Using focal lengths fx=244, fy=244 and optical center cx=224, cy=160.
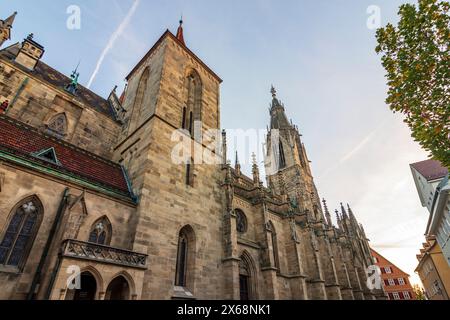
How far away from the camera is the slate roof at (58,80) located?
1339 centimetres

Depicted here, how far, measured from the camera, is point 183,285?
34.2 ft

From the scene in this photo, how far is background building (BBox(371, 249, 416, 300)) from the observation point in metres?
43.5

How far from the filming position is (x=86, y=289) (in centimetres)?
791

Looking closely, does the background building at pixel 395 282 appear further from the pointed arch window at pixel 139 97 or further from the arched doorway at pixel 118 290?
the arched doorway at pixel 118 290

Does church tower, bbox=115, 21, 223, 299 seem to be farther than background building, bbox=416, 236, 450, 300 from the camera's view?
No

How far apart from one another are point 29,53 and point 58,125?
4713 mm

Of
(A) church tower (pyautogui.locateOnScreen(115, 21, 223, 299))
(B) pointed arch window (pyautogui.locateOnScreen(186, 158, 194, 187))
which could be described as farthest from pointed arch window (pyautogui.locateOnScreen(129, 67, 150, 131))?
(B) pointed arch window (pyautogui.locateOnScreen(186, 158, 194, 187))

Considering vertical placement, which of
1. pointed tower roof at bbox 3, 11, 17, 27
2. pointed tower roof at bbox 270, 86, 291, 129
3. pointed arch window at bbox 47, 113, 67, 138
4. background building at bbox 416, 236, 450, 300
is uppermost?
pointed tower roof at bbox 270, 86, 291, 129

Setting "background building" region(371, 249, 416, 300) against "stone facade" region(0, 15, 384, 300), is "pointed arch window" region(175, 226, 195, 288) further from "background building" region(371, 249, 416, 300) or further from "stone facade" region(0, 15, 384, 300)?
"background building" region(371, 249, 416, 300)

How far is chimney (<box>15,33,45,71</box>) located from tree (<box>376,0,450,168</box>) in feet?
55.6

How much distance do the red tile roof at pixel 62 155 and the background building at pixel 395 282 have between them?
162 ft

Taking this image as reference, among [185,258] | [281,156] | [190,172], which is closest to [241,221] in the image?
[190,172]

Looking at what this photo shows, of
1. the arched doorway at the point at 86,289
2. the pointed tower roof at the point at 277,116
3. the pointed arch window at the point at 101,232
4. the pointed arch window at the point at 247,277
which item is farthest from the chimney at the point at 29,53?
the pointed tower roof at the point at 277,116
